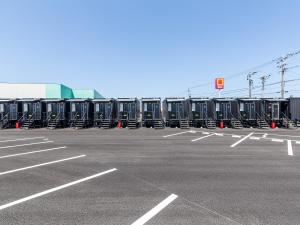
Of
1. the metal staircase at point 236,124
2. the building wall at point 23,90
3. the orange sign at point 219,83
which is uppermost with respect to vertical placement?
the building wall at point 23,90

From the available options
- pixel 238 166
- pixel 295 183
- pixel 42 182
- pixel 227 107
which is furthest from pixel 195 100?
pixel 42 182

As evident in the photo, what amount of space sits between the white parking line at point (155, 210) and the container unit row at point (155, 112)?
65.3 feet

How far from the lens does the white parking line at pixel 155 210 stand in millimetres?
3553

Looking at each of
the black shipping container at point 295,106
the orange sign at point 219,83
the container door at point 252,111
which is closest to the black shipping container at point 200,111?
the container door at point 252,111

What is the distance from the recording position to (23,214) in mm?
3791

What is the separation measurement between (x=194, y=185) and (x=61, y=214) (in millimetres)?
3376

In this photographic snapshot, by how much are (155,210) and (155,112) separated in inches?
828

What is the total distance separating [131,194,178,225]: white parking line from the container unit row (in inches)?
784

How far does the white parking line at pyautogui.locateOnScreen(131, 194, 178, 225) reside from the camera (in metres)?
3.55

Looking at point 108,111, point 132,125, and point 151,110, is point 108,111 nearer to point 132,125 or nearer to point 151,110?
point 132,125

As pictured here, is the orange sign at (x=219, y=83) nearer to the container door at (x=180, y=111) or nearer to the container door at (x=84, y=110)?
the container door at (x=180, y=111)

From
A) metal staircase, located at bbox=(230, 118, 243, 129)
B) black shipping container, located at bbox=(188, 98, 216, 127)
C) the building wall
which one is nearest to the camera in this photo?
metal staircase, located at bbox=(230, 118, 243, 129)

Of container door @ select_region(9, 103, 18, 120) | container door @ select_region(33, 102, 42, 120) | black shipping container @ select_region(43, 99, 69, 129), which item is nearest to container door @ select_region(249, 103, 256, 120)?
black shipping container @ select_region(43, 99, 69, 129)

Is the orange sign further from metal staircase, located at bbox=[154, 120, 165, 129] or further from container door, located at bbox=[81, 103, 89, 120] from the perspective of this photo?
container door, located at bbox=[81, 103, 89, 120]
